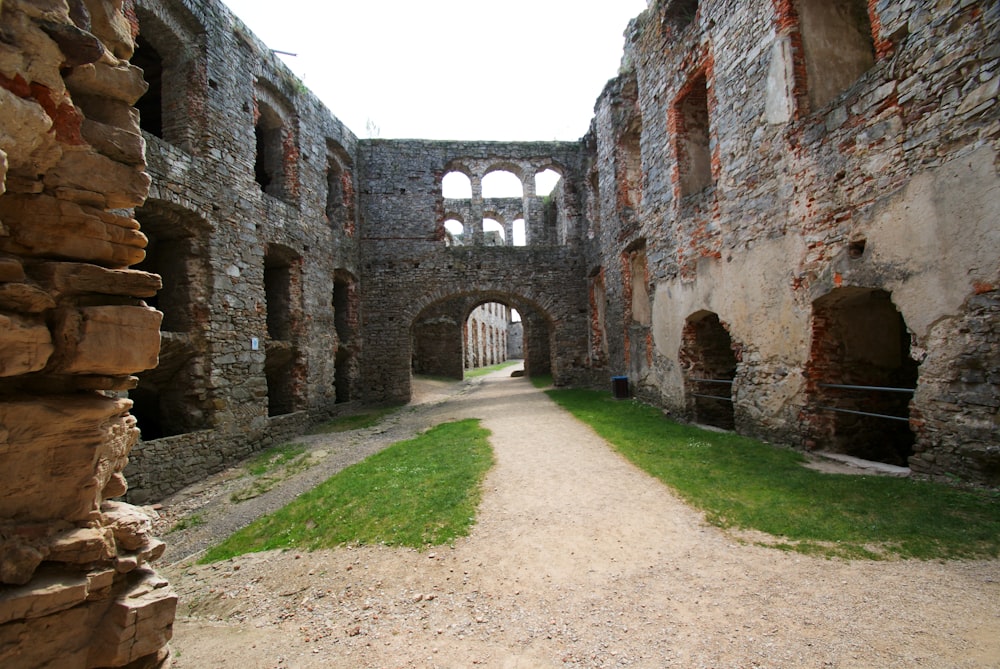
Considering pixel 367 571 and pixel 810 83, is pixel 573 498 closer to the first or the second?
pixel 367 571

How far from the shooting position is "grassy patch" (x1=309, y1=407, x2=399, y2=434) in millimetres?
12273

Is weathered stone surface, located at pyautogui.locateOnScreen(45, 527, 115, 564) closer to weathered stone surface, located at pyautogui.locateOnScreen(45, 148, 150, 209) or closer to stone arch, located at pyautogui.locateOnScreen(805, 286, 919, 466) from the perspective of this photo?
weathered stone surface, located at pyautogui.locateOnScreen(45, 148, 150, 209)

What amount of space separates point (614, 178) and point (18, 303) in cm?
1440

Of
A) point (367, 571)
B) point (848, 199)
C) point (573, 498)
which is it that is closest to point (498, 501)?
point (573, 498)

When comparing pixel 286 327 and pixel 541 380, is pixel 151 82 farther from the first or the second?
pixel 541 380

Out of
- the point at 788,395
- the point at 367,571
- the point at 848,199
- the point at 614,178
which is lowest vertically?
the point at 367,571

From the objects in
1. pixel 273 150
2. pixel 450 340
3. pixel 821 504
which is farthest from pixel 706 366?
pixel 450 340

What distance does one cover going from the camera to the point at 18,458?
2.18 m

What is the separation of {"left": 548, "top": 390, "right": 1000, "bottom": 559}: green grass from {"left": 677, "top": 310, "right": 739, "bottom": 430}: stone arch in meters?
2.35

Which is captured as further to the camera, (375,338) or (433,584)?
A: (375,338)

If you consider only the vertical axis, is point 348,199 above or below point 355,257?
above

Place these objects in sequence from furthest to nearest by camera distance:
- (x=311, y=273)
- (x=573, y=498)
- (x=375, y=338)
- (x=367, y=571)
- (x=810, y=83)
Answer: (x=375, y=338), (x=311, y=273), (x=810, y=83), (x=573, y=498), (x=367, y=571)

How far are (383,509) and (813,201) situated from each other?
6.88m

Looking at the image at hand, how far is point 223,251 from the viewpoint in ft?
31.9
